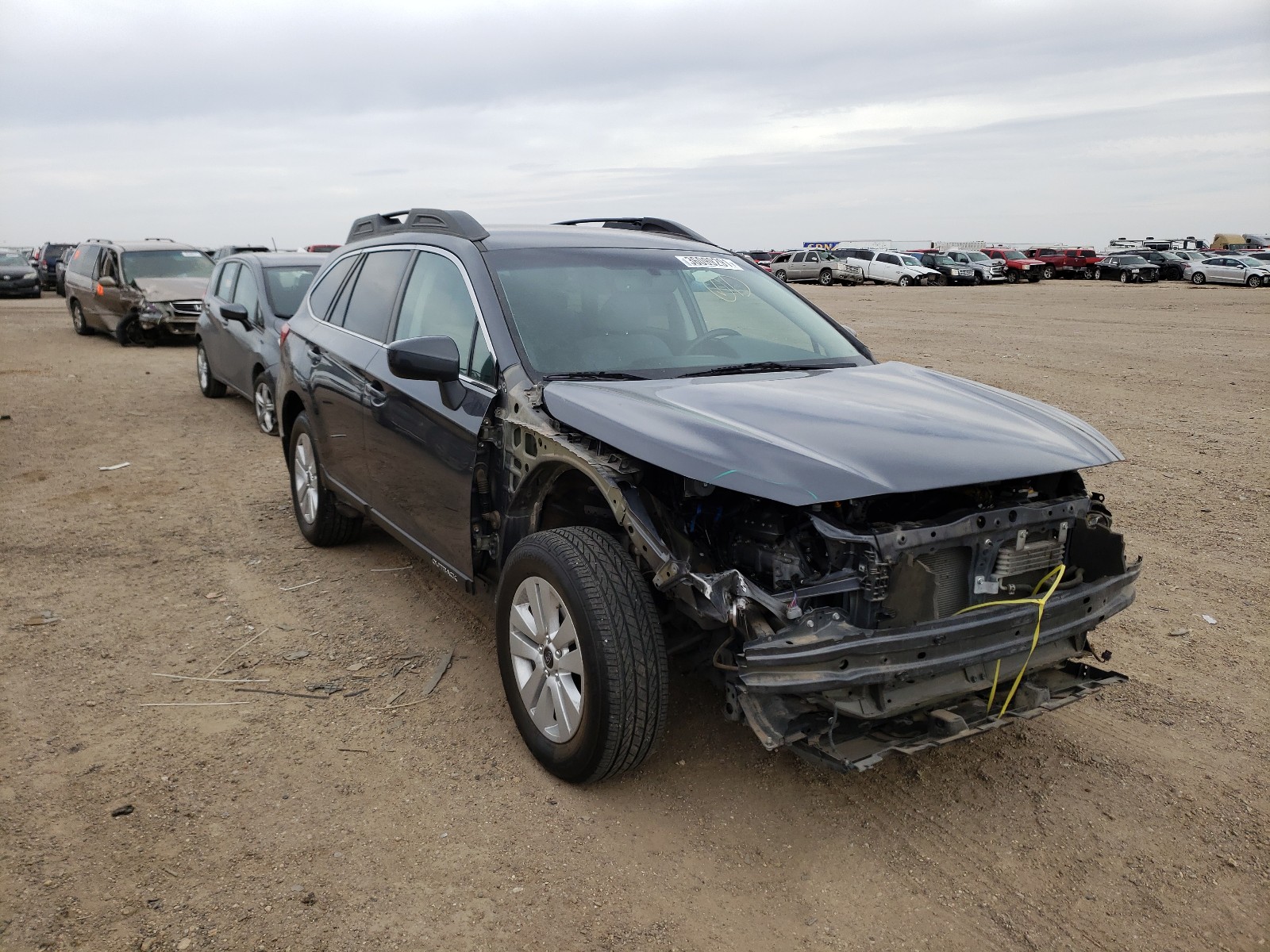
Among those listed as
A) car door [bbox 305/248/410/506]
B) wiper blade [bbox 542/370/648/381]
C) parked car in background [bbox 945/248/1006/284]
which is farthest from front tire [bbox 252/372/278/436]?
parked car in background [bbox 945/248/1006/284]

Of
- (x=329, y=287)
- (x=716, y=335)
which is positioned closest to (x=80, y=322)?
(x=329, y=287)

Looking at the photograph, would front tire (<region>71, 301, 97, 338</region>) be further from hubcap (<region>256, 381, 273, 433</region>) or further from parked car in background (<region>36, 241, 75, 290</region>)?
parked car in background (<region>36, 241, 75, 290</region>)

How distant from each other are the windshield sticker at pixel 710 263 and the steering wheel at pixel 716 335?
1.61ft

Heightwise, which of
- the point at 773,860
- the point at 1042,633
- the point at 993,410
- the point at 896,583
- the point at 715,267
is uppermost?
the point at 715,267

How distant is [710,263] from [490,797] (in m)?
2.73

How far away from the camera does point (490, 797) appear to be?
3506 millimetres

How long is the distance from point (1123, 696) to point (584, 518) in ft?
7.77

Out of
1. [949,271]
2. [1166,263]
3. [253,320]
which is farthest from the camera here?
[1166,263]

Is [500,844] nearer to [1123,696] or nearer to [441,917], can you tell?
[441,917]

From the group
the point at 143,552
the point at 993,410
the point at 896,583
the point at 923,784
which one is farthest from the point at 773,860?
the point at 143,552

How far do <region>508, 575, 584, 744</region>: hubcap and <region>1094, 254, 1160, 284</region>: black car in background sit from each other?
46751 millimetres

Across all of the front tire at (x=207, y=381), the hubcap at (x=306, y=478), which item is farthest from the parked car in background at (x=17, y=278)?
the hubcap at (x=306, y=478)

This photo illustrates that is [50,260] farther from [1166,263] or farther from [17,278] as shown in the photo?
[1166,263]

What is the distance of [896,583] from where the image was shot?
3078mm
